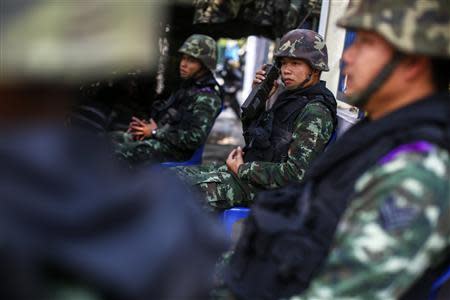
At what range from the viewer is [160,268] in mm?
771

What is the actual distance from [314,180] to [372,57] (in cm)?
39

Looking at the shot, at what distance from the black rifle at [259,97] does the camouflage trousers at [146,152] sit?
2.96 ft

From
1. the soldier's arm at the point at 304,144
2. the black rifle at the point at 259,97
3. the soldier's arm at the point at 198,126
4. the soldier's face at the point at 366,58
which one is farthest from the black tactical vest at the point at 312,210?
the soldier's arm at the point at 198,126

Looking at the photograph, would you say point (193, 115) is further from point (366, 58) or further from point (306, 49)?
point (366, 58)

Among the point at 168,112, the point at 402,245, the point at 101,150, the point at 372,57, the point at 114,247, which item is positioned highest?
the point at 372,57

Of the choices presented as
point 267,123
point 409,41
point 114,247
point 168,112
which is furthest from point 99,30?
point 168,112

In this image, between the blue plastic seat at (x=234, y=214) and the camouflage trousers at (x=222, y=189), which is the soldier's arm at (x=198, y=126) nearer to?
the camouflage trousers at (x=222, y=189)

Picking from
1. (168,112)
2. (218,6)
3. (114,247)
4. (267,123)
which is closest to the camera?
(114,247)

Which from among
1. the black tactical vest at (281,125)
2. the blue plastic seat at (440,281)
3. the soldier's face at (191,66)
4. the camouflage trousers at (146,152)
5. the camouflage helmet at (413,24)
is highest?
the camouflage helmet at (413,24)

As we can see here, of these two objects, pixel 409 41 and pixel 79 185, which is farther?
pixel 409 41

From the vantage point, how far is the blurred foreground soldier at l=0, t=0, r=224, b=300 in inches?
28.2

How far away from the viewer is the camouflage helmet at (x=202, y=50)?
402cm

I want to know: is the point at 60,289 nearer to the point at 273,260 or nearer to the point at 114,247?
the point at 114,247

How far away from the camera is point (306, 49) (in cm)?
296
